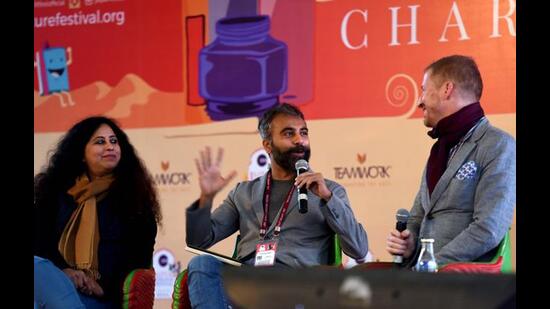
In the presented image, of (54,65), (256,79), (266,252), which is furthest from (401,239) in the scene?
(54,65)

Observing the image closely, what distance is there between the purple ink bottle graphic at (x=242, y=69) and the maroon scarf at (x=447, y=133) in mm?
1407

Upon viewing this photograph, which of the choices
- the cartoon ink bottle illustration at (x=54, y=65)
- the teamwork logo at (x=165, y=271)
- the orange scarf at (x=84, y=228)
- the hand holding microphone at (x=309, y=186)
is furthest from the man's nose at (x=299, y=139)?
the cartoon ink bottle illustration at (x=54, y=65)

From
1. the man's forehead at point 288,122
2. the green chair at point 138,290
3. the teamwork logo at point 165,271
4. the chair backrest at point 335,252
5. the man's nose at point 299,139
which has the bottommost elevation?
the teamwork logo at point 165,271

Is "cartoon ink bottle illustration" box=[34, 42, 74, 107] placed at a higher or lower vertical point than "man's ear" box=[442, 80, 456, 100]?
higher

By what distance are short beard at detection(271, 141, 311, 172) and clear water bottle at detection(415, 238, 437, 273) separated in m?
0.84

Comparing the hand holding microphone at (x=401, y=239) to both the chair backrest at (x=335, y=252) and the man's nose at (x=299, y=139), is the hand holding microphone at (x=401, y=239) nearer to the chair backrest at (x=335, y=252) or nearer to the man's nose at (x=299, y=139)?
the chair backrest at (x=335, y=252)

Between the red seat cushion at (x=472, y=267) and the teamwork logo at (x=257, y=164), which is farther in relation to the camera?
the teamwork logo at (x=257, y=164)

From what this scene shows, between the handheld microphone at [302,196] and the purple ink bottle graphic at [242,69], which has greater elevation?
the purple ink bottle graphic at [242,69]

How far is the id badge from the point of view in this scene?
3666 mm

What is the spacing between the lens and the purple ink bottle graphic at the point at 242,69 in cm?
486

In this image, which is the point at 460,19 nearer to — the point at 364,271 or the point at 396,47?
the point at 396,47

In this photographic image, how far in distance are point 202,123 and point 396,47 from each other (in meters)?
1.23

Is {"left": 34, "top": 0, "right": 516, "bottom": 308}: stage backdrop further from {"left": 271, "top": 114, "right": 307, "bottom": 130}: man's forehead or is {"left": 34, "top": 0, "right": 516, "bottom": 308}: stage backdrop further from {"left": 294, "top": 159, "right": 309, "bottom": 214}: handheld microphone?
{"left": 294, "top": 159, "right": 309, "bottom": 214}: handheld microphone

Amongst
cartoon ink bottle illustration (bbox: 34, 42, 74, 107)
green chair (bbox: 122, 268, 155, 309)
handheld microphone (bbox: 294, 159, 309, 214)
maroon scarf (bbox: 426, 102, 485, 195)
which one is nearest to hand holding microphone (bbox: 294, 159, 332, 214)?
handheld microphone (bbox: 294, 159, 309, 214)
